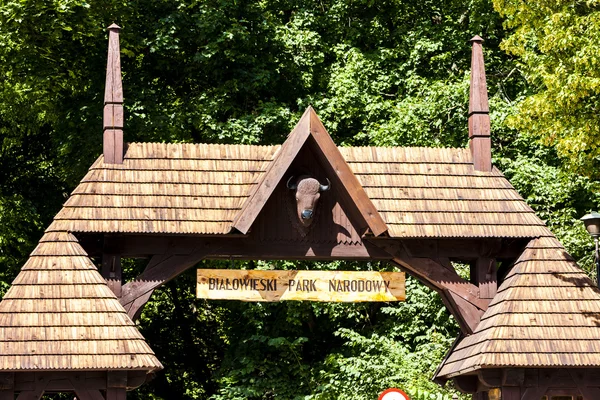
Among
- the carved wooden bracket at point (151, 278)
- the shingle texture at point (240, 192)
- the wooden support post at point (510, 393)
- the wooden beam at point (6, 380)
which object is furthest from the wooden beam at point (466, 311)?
the wooden beam at point (6, 380)

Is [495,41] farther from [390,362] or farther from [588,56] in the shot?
[588,56]

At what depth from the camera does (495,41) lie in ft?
83.9

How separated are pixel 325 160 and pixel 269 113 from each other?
9.17 metres

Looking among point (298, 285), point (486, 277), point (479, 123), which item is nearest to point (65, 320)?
point (298, 285)

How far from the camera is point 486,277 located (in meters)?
14.5

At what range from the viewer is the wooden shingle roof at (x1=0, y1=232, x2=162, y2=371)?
12.9 meters

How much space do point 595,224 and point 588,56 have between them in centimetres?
238

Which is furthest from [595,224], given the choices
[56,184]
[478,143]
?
[56,184]

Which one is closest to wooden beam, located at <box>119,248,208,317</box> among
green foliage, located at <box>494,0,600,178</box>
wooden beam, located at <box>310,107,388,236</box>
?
wooden beam, located at <box>310,107,388,236</box>

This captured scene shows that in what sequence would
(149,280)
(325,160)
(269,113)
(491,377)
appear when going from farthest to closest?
(269,113) → (325,160) → (149,280) → (491,377)

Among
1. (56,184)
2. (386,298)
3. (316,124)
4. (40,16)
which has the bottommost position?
(386,298)

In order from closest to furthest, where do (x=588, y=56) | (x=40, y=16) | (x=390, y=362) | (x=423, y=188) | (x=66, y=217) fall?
(x=66, y=217) → (x=423, y=188) → (x=588, y=56) → (x=390, y=362) → (x=40, y=16)

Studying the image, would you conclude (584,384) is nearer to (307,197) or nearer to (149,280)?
(307,197)

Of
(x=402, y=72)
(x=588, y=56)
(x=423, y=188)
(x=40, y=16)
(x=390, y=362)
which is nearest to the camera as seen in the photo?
(x=423, y=188)
